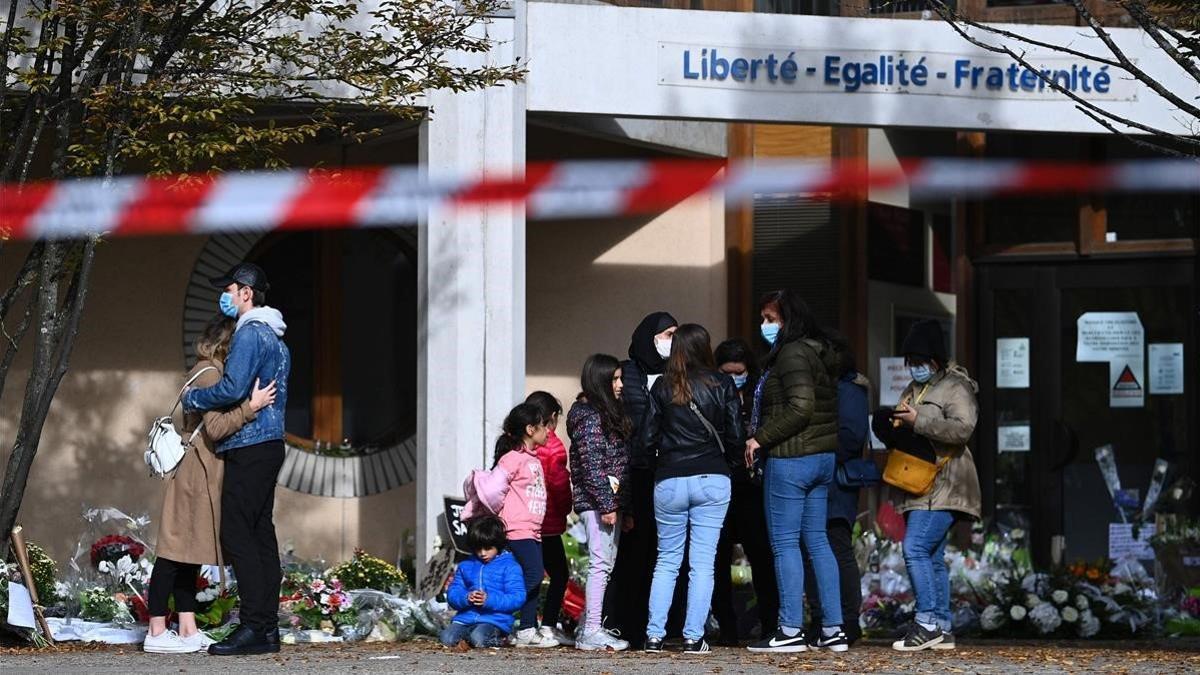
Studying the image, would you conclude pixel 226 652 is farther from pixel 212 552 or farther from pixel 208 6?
pixel 208 6

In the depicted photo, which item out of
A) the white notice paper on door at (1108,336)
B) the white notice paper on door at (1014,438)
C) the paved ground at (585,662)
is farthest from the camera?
the white notice paper on door at (1014,438)

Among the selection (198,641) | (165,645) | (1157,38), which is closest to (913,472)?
(1157,38)

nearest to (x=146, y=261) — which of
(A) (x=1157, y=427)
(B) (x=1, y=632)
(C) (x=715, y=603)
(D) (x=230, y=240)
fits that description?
(D) (x=230, y=240)

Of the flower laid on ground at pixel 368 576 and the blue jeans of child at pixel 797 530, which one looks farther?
the flower laid on ground at pixel 368 576

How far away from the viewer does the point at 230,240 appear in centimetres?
1353

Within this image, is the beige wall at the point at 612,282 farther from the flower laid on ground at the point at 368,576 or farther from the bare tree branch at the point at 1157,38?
the bare tree branch at the point at 1157,38

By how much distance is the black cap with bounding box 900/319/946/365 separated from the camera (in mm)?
9547

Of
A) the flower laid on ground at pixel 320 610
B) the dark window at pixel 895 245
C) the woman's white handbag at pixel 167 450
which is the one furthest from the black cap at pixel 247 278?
the dark window at pixel 895 245

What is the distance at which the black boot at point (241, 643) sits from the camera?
8.65 m

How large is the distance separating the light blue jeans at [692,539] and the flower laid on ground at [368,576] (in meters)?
2.58

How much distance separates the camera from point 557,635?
32.4 feet

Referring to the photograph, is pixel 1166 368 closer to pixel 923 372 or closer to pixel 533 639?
pixel 923 372

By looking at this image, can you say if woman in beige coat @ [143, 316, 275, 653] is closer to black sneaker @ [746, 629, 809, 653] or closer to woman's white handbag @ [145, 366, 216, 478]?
woman's white handbag @ [145, 366, 216, 478]

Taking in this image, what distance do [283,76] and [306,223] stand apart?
2738 mm
